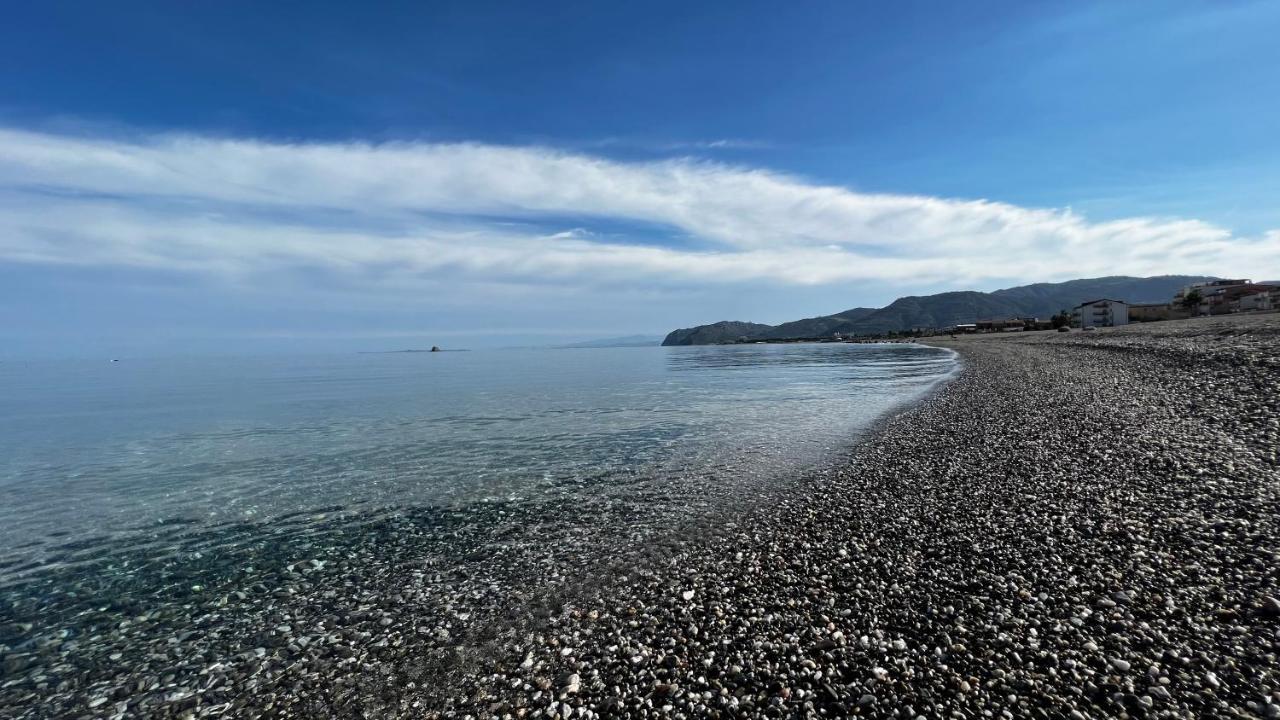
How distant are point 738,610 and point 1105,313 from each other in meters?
175

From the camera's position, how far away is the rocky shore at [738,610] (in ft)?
22.0

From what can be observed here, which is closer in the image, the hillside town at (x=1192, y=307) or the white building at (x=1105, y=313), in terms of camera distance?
the hillside town at (x=1192, y=307)

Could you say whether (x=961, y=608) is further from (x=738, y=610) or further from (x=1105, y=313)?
(x=1105, y=313)

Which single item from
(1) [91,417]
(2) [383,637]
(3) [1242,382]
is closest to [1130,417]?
(3) [1242,382]

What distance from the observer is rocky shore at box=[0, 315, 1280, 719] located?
22.0 feet

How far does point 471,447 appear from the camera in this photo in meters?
24.9

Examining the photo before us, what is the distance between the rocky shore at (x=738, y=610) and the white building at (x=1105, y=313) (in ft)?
488

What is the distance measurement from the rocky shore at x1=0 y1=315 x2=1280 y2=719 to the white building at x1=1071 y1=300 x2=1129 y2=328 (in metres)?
149

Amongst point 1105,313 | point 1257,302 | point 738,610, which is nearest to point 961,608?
point 738,610

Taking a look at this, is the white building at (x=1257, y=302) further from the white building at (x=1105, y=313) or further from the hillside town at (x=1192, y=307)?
the white building at (x=1105, y=313)

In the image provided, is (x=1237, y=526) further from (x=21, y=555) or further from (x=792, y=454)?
(x=21, y=555)

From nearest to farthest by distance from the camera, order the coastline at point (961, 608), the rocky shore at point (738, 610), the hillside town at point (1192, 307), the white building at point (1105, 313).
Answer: the coastline at point (961, 608) → the rocky shore at point (738, 610) → the hillside town at point (1192, 307) → the white building at point (1105, 313)

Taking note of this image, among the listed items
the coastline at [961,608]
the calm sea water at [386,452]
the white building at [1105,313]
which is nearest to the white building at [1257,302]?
the white building at [1105,313]

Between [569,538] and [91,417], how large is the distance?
51.5 metres
